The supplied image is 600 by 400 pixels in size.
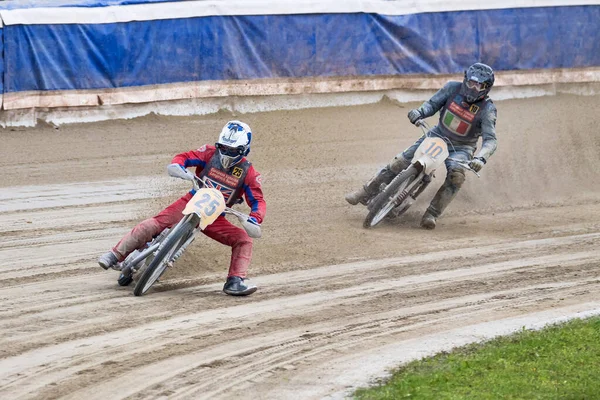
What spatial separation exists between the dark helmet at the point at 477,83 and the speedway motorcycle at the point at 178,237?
15.7 ft

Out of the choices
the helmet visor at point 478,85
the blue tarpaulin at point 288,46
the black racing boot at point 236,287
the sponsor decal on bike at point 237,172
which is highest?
the sponsor decal on bike at point 237,172

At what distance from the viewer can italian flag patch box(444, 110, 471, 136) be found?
13977 millimetres

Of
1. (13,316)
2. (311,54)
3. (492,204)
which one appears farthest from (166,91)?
(13,316)

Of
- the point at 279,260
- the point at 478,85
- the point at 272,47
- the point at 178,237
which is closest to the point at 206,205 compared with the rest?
the point at 178,237

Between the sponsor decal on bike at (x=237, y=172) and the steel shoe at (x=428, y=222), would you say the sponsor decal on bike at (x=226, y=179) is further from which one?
the steel shoe at (x=428, y=222)

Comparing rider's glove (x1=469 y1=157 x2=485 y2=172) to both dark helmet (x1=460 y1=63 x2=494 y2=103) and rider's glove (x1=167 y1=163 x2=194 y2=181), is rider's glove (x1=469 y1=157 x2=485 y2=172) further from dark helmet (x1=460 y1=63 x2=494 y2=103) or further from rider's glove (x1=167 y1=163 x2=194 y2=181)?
rider's glove (x1=167 y1=163 x2=194 y2=181)

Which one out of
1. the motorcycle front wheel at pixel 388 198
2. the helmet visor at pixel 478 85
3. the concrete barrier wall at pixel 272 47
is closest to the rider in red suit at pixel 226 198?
the motorcycle front wheel at pixel 388 198

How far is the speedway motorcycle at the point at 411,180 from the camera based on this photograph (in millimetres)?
13359

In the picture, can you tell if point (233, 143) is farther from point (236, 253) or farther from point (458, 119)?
point (458, 119)

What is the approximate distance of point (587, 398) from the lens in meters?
7.37

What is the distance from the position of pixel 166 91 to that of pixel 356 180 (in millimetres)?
4644

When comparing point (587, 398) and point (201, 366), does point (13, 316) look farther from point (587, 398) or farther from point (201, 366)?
point (587, 398)

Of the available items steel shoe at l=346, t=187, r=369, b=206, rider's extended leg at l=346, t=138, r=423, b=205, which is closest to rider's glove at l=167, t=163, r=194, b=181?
rider's extended leg at l=346, t=138, r=423, b=205

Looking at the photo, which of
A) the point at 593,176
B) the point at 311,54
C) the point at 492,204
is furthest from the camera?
the point at 311,54
